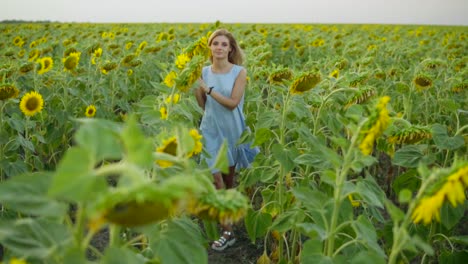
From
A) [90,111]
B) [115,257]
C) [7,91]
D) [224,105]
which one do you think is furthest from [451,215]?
[90,111]

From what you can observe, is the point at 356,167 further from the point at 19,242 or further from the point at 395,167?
the point at 395,167

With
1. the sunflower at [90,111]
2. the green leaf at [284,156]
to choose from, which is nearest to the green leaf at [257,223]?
the green leaf at [284,156]

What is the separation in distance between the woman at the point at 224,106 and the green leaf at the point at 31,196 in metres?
2.32

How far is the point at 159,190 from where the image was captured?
0.79 metres

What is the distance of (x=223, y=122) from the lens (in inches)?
136

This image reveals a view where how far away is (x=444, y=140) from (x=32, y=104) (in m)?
2.63

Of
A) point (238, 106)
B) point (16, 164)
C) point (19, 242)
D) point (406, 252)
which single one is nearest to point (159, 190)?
point (19, 242)

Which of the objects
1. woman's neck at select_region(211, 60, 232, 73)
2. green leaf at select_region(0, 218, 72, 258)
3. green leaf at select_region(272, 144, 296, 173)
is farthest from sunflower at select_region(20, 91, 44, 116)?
green leaf at select_region(0, 218, 72, 258)

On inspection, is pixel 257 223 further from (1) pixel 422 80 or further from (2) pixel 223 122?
(1) pixel 422 80

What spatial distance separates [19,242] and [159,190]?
17.8 inches

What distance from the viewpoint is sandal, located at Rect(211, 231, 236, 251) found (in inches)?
129

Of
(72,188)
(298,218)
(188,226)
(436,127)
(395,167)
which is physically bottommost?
(395,167)

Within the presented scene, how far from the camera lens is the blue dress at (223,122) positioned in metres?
3.42

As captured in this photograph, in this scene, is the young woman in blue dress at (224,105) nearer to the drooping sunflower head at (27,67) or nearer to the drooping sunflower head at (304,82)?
the drooping sunflower head at (304,82)
